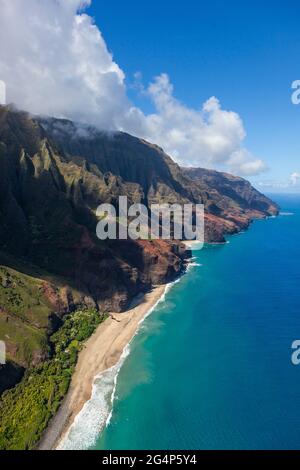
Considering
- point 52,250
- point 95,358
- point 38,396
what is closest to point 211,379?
point 95,358

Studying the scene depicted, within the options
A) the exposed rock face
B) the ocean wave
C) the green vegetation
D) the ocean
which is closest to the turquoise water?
the ocean

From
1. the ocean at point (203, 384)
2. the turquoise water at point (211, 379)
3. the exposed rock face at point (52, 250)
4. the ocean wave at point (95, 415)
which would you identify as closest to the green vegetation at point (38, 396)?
the exposed rock face at point (52, 250)

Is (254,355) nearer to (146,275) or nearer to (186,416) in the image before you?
(186,416)

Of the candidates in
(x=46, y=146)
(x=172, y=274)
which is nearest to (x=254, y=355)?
(x=172, y=274)

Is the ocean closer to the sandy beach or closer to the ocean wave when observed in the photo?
the ocean wave

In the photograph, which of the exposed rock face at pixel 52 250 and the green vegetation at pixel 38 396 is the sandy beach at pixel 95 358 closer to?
the green vegetation at pixel 38 396

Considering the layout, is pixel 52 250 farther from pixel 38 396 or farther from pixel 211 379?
pixel 211 379
